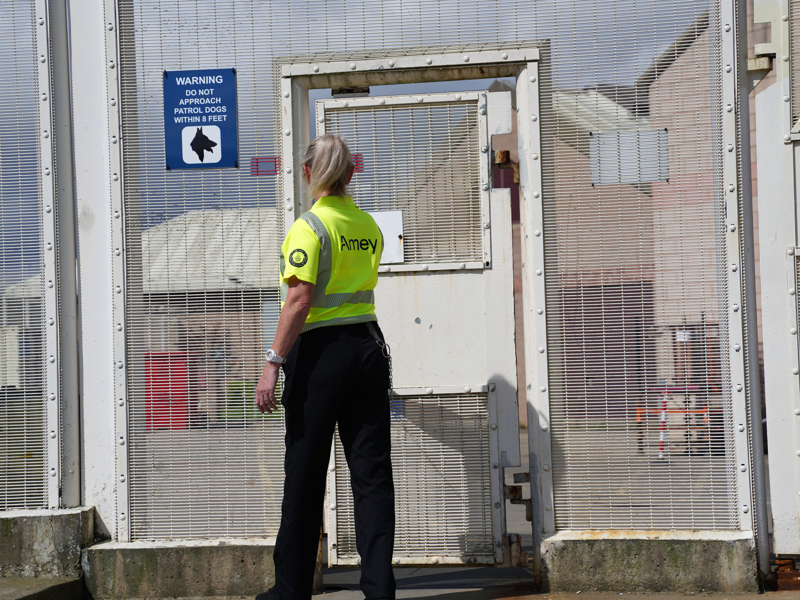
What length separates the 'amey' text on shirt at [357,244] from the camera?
3.01m

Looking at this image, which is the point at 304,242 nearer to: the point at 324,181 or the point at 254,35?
the point at 324,181

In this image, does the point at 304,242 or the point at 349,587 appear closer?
the point at 304,242

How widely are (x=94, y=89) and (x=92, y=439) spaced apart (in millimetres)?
1709

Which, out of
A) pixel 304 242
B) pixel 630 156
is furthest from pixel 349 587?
pixel 630 156

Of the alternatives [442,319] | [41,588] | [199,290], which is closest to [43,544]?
[41,588]

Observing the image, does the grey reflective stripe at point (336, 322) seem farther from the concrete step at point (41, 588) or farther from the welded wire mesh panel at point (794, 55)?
the welded wire mesh panel at point (794, 55)

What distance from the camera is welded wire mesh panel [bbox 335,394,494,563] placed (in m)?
3.70

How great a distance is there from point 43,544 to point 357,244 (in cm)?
215

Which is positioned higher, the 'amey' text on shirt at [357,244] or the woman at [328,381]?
the 'amey' text on shirt at [357,244]

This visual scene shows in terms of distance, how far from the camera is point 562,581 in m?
3.53

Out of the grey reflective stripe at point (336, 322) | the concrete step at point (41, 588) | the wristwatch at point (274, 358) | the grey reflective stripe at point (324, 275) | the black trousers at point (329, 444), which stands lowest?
the concrete step at point (41, 588)

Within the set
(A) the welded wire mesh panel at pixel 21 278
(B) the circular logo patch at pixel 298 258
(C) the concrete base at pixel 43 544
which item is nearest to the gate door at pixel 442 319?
(B) the circular logo patch at pixel 298 258

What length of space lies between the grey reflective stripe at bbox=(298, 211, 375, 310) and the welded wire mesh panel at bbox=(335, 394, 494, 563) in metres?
0.87

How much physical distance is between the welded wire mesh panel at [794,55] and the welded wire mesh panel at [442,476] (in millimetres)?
1918
